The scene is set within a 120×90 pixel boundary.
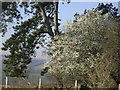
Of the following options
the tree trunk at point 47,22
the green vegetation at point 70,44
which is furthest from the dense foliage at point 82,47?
the tree trunk at point 47,22

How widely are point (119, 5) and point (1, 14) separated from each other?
6.68 m

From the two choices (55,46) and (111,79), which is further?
(55,46)

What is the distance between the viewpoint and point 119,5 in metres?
17.3

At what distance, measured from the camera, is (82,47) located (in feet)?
52.5

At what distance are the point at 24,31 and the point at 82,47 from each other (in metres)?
3.89

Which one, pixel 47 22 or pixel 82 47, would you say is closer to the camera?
pixel 82 47

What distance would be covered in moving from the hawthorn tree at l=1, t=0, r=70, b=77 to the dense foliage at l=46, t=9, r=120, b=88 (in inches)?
59.3

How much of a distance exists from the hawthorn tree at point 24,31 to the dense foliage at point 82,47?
1.51 metres

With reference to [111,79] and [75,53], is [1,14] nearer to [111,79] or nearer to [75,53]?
[75,53]

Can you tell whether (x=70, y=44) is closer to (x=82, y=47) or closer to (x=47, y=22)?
(x=82, y=47)

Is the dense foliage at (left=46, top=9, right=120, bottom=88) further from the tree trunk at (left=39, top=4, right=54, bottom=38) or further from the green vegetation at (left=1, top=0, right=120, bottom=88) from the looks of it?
the tree trunk at (left=39, top=4, right=54, bottom=38)

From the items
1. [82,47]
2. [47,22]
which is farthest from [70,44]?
[47,22]

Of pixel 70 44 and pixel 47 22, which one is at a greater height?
pixel 47 22

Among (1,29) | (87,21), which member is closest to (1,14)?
(1,29)
